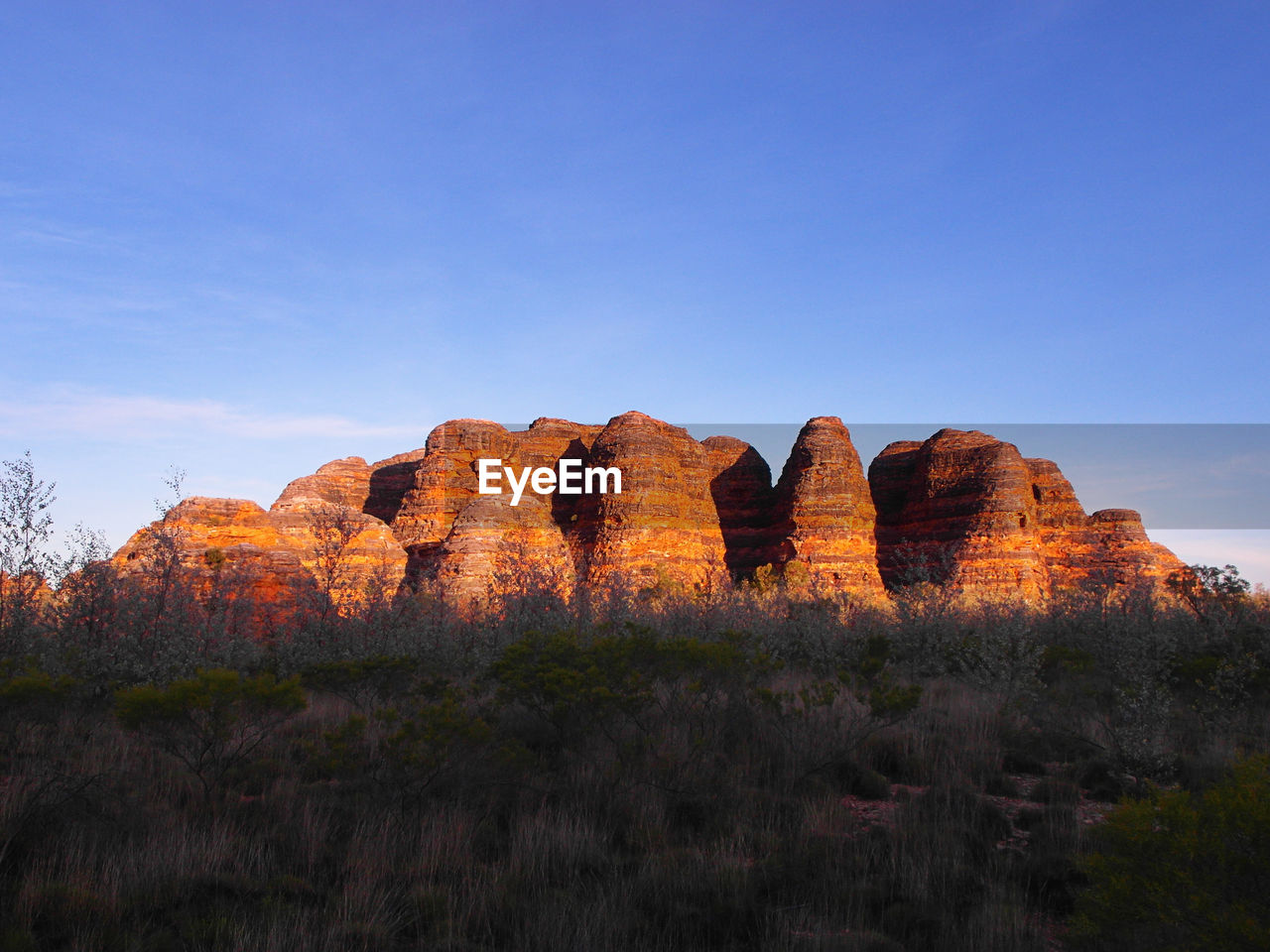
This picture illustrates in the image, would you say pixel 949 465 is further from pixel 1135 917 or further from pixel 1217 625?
pixel 1135 917

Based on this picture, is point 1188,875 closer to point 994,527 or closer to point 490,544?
point 490,544

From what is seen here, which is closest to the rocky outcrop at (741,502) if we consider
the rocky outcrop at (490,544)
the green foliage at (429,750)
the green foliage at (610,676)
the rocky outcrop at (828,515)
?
the rocky outcrop at (828,515)

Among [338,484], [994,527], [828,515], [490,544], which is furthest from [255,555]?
[994,527]

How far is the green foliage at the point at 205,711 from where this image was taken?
662cm

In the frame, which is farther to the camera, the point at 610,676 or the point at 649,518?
the point at 649,518

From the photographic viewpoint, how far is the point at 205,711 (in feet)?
23.0

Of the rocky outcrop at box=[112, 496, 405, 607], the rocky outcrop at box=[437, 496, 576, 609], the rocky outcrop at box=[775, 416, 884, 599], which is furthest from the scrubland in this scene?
the rocky outcrop at box=[775, 416, 884, 599]

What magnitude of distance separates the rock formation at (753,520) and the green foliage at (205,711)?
26963 mm

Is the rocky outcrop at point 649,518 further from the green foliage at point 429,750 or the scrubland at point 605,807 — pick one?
the green foliage at point 429,750

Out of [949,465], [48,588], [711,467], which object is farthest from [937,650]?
[711,467]

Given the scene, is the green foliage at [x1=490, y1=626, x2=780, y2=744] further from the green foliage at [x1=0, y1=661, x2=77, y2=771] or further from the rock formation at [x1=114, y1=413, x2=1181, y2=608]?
the rock formation at [x1=114, y1=413, x2=1181, y2=608]

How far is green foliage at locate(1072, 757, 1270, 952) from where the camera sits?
3062 millimetres

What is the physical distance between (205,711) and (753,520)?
4687 cm

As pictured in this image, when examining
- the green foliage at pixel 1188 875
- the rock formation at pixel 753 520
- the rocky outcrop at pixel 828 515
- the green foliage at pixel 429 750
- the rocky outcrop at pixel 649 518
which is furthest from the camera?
the rocky outcrop at pixel 828 515
